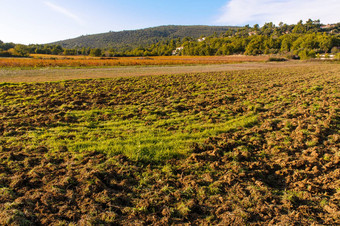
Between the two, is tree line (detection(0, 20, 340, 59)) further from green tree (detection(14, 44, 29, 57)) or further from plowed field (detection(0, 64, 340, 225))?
plowed field (detection(0, 64, 340, 225))

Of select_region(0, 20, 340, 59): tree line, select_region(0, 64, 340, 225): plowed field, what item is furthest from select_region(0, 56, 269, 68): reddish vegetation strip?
select_region(0, 64, 340, 225): plowed field

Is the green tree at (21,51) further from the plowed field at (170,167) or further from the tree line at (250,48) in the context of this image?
the plowed field at (170,167)

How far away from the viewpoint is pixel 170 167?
5543mm

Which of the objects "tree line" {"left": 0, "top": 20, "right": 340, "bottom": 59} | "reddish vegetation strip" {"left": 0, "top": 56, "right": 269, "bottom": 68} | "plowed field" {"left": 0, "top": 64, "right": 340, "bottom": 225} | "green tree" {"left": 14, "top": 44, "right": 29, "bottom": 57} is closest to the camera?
"plowed field" {"left": 0, "top": 64, "right": 340, "bottom": 225}

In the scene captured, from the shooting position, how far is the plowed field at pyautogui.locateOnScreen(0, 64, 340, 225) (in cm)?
395

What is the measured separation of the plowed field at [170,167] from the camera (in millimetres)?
3947

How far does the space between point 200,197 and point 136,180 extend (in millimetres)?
1631

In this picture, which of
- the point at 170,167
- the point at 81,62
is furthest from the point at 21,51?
the point at 170,167

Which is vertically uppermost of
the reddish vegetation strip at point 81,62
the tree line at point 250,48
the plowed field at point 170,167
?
the tree line at point 250,48

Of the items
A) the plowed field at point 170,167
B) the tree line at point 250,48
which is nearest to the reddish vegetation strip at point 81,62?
the tree line at point 250,48

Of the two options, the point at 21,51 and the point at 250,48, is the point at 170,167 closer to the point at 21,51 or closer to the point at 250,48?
the point at 250,48

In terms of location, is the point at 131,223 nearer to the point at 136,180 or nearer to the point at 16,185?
the point at 136,180

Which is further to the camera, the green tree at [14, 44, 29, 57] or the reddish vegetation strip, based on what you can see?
the green tree at [14, 44, 29, 57]

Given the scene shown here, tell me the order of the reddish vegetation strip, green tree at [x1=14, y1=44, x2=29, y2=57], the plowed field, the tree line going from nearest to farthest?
the plowed field < the reddish vegetation strip < green tree at [x1=14, y1=44, x2=29, y2=57] < the tree line
